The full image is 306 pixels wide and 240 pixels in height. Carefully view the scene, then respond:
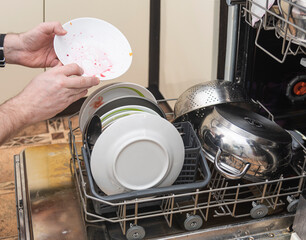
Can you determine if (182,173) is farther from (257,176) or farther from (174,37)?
(174,37)

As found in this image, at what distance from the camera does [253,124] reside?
0.89m

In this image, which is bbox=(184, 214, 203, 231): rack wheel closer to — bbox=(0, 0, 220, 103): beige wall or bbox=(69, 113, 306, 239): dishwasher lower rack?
bbox=(69, 113, 306, 239): dishwasher lower rack

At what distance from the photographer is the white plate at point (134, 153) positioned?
804 millimetres

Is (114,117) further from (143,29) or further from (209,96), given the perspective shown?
(143,29)

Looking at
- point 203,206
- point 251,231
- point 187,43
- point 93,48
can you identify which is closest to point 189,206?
point 203,206

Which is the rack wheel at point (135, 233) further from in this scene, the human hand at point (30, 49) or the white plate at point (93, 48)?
the human hand at point (30, 49)

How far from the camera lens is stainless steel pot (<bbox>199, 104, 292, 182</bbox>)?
84 centimetres

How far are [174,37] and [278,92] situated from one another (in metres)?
0.99

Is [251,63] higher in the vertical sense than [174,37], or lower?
higher

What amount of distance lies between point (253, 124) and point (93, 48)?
435 millimetres

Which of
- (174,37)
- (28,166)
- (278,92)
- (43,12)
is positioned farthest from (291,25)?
(43,12)

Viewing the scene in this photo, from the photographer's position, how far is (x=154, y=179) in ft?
2.72

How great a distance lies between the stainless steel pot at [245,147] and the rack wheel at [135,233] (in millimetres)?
189

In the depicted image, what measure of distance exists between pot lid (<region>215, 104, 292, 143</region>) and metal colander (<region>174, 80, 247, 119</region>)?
0.04 m
